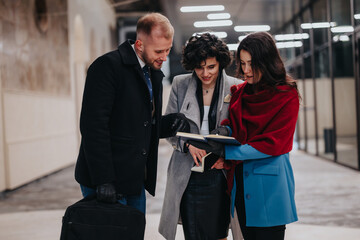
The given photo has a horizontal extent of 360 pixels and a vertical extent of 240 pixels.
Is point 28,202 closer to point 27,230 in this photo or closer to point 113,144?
point 27,230

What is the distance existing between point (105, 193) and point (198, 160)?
54 centimetres

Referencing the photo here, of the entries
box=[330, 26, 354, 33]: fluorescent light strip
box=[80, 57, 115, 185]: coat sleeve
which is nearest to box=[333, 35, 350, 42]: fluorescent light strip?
box=[330, 26, 354, 33]: fluorescent light strip

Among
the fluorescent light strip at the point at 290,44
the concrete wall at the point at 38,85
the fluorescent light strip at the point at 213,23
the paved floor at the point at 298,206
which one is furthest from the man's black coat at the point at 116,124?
the fluorescent light strip at the point at 213,23

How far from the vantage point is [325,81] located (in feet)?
28.2

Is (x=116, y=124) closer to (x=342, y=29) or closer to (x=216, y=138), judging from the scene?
(x=216, y=138)

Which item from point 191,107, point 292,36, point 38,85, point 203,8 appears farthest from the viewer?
point 292,36

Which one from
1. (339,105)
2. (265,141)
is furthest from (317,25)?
(265,141)

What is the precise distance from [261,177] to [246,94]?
403mm

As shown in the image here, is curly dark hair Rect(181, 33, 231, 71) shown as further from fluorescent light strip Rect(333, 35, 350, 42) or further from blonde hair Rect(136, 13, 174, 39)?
fluorescent light strip Rect(333, 35, 350, 42)

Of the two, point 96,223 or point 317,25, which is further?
point 317,25

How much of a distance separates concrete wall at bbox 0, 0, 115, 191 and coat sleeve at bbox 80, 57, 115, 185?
180 inches

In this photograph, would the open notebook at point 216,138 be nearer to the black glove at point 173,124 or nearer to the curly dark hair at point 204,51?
the black glove at point 173,124

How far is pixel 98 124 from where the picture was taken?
179 cm

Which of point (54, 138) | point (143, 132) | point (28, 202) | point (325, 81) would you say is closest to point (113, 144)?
point (143, 132)
